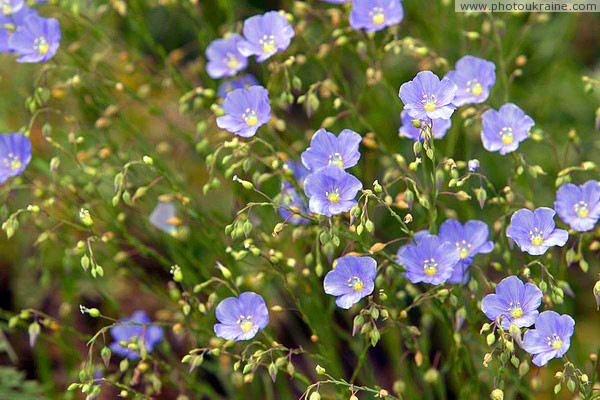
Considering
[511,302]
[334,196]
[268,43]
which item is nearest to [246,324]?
[334,196]

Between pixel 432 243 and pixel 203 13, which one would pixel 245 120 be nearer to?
pixel 432 243

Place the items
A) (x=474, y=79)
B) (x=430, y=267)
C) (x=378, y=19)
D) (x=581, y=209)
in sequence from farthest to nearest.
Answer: (x=378, y=19)
(x=474, y=79)
(x=581, y=209)
(x=430, y=267)

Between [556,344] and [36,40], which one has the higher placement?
[36,40]

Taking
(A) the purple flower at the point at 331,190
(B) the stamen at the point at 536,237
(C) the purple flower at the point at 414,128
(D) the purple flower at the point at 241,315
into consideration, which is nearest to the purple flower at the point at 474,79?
(C) the purple flower at the point at 414,128

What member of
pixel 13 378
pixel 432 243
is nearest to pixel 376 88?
pixel 432 243

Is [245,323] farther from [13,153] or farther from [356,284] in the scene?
[13,153]

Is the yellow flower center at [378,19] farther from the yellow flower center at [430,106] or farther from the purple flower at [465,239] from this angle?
the purple flower at [465,239]
